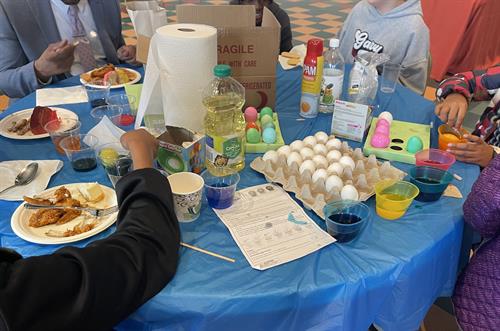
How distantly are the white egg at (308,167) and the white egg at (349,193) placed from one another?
0.12 metres

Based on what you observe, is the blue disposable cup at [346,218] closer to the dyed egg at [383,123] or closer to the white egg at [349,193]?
the white egg at [349,193]

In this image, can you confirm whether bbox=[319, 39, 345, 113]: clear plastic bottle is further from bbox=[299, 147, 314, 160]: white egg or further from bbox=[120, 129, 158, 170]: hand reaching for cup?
bbox=[120, 129, 158, 170]: hand reaching for cup

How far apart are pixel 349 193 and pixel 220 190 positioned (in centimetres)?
33

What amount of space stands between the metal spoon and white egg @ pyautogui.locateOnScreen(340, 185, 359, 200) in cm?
88

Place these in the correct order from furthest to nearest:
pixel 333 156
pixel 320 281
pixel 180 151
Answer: pixel 333 156 → pixel 180 151 → pixel 320 281

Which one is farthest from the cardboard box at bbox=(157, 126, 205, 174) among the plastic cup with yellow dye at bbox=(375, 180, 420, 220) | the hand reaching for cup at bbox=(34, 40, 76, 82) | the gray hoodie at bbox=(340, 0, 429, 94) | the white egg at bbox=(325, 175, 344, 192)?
the gray hoodie at bbox=(340, 0, 429, 94)

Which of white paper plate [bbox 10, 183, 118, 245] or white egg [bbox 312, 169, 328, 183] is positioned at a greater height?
white egg [bbox 312, 169, 328, 183]

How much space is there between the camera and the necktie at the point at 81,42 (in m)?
2.01

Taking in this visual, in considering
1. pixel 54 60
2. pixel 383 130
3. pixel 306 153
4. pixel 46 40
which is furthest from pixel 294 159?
pixel 46 40

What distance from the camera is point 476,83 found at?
1.72 metres

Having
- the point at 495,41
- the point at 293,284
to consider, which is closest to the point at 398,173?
the point at 293,284

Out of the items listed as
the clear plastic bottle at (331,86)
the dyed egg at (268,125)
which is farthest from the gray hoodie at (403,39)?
the dyed egg at (268,125)

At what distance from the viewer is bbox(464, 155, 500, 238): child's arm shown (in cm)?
96

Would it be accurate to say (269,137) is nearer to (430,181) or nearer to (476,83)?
(430,181)
